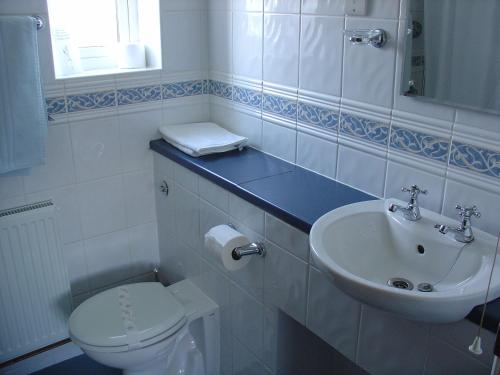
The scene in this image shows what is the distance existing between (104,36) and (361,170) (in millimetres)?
1275

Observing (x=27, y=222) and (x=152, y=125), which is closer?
(x=27, y=222)

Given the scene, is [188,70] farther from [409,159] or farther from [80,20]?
[409,159]

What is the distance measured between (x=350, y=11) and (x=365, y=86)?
0.23 metres

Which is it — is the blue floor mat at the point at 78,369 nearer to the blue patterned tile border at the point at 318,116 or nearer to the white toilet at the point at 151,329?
the white toilet at the point at 151,329

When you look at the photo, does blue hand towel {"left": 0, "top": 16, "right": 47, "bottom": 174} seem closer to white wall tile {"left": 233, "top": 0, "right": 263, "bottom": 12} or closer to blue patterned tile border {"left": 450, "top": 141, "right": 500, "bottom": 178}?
white wall tile {"left": 233, "top": 0, "right": 263, "bottom": 12}

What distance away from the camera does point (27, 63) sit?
1.74 m

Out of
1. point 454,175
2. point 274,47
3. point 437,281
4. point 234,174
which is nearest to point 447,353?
point 437,281

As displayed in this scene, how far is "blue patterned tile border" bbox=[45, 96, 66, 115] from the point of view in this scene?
1.94 m

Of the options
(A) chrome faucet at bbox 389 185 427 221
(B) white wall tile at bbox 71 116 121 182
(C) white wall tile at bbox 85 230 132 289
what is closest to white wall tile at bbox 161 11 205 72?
(B) white wall tile at bbox 71 116 121 182

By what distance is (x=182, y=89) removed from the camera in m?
2.25

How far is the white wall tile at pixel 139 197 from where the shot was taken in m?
2.25

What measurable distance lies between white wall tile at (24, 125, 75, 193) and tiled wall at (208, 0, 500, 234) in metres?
0.69

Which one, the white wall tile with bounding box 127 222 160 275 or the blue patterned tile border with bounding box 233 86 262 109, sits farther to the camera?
the white wall tile with bounding box 127 222 160 275

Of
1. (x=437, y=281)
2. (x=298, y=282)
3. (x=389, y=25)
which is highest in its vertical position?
(x=389, y=25)
